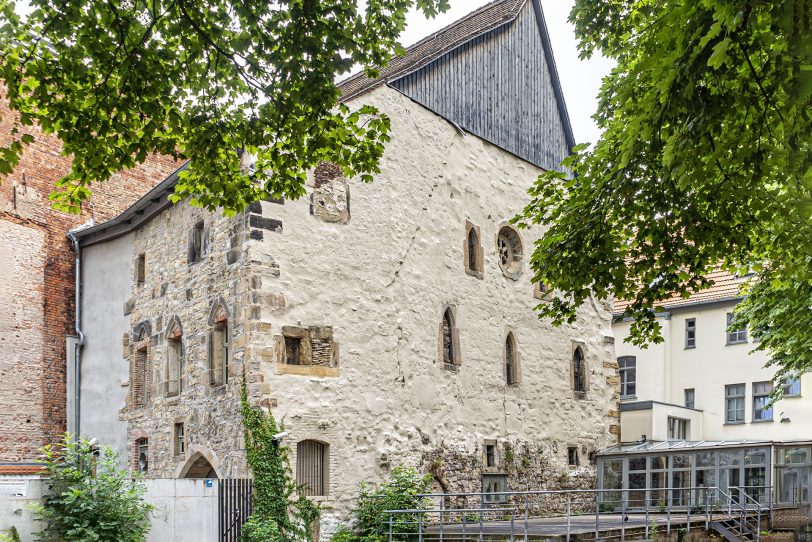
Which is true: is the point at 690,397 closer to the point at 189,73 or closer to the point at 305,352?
the point at 305,352

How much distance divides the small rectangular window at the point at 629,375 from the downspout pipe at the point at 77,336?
17.2m

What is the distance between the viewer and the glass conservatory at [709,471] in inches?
924

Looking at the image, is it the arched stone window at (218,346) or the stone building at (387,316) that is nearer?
the stone building at (387,316)

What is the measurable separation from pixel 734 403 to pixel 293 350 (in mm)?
16966

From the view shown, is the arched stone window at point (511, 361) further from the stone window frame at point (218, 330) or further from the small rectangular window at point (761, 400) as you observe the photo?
the small rectangular window at point (761, 400)

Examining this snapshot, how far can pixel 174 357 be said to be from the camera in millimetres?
20828

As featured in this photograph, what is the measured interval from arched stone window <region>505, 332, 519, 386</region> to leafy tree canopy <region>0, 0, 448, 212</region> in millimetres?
12954

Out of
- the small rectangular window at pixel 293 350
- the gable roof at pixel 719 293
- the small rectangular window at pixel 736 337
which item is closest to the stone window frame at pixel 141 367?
the small rectangular window at pixel 293 350

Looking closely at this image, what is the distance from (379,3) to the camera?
37.2 ft

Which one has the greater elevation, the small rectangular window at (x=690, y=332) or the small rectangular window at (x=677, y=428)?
the small rectangular window at (x=690, y=332)

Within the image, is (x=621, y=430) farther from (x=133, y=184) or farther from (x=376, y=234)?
(x=133, y=184)

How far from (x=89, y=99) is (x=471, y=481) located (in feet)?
45.5

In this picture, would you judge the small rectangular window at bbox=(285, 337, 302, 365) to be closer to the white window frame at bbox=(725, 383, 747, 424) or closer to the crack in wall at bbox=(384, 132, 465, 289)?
the crack in wall at bbox=(384, 132, 465, 289)

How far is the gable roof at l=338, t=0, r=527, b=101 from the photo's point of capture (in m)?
21.4
